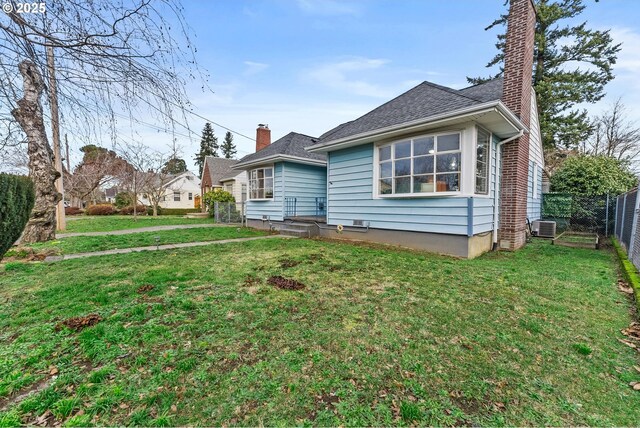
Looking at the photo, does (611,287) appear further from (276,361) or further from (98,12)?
(98,12)

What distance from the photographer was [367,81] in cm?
1252

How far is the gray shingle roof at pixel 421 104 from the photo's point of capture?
619cm

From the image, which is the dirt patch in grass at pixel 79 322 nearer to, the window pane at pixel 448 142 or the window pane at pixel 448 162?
the window pane at pixel 448 162

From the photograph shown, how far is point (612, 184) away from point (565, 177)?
1.56 metres

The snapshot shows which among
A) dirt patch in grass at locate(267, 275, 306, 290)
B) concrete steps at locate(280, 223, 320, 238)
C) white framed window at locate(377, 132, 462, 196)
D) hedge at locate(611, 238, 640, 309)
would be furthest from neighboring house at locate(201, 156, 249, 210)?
hedge at locate(611, 238, 640, 309)

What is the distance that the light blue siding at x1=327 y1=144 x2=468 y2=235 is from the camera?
6.26 meters

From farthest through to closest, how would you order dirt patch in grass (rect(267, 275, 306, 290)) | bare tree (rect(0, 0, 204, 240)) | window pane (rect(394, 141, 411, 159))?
window pane (rect(394, 141, 411, 159)), dirt patch in grass (rect(267, 275, 306, 290)), bare tree (rect(0, 0, 204, 240))

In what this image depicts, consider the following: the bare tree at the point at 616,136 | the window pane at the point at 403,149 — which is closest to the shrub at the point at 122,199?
the window pane at the point at 403,149

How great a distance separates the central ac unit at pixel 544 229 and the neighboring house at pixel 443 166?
0.57 m

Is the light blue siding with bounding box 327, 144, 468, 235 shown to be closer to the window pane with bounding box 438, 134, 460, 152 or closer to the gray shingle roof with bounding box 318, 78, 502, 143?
the gray shingle roof with bounding box 318, 78, 502, 143

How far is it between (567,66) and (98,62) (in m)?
23.0

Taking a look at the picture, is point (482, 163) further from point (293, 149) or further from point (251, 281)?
point (293, 149)

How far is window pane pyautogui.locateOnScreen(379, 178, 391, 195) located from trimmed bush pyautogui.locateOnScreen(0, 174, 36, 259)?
7.21m

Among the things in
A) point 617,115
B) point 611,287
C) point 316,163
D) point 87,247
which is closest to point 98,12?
point 87,247
